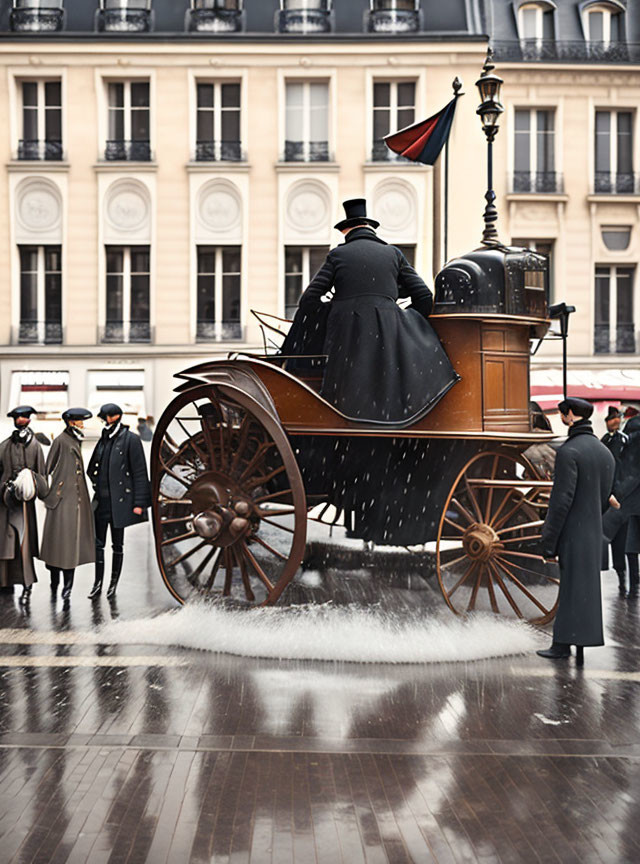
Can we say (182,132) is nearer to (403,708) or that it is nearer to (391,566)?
(391,566)

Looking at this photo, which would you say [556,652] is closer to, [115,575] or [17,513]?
[115,575]

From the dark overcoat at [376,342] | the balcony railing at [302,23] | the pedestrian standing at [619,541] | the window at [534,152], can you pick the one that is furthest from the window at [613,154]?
the dark overcoat at [376,342]

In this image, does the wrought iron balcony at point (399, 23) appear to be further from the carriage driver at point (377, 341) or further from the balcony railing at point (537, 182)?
the carriage driver at point (377, 341)

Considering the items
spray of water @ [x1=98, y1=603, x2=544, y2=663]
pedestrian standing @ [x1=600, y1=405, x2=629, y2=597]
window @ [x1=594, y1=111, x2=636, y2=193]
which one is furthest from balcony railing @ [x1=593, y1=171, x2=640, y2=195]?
spray of water @ [x1=98, y1=603, x2=544, y2=663]

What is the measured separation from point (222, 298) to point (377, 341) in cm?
1861

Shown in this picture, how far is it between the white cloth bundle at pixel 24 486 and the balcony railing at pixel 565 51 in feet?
69.5

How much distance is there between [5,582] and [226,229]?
689 inches

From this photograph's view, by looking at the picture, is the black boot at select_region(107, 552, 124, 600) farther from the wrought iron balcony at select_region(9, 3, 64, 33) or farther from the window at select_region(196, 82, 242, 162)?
the wrought iron balcony at select_region(9, 3, 64, 33)

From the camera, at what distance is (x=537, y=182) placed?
25781 mm

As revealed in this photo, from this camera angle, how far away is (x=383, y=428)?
7.02 meters

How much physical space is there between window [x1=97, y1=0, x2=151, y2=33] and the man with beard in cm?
1936

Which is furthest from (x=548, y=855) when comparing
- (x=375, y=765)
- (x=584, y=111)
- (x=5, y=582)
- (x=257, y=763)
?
(x=584, y=111)

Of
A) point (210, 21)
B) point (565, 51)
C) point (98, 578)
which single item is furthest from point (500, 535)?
point (565, 51)

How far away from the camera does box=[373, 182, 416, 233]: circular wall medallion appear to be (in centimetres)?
2530
